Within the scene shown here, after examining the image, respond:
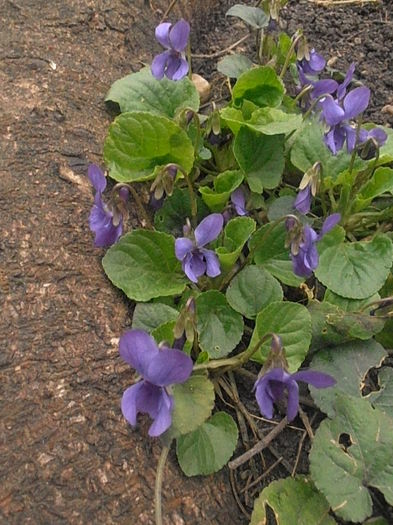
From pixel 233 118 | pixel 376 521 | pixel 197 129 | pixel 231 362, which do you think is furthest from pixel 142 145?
pixel 376 521

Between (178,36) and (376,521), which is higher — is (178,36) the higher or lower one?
the higher one

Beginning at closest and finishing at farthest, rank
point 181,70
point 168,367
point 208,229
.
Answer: point 168,367 < point 208,229 < point 181,70

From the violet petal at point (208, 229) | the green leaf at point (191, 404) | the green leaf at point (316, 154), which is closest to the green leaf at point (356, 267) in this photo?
the green leaf at point (316, 154)

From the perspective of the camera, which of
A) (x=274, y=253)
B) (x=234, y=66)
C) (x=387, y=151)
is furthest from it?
(x=234, y=66)

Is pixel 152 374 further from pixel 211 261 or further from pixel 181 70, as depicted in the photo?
pixel 181 70

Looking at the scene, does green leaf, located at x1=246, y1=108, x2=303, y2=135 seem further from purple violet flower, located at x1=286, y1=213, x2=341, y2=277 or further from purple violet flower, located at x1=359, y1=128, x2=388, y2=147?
purple violet flower, located at x1=286, y1=213, x2=341, y2=277

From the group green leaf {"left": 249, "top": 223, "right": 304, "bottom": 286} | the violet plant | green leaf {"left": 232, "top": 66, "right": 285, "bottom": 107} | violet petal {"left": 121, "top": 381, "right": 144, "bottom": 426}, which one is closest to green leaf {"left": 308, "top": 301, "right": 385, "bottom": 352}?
the violet plant
